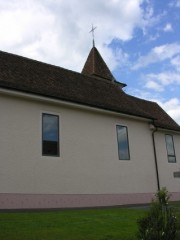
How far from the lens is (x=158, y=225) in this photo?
19.6 feet

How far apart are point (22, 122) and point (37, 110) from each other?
95cm

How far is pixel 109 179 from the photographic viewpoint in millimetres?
14953

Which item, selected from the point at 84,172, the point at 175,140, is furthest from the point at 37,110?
the point at 175,140

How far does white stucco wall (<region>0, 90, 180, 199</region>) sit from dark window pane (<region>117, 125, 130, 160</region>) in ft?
0.93

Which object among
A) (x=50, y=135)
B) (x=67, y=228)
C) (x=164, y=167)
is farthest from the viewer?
(x=164, y=167)

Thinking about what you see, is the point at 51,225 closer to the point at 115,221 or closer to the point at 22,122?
the point at 115,221

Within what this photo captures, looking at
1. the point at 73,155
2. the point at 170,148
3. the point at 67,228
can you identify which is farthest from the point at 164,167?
the point at 67,228

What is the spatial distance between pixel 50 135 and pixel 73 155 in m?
1.42

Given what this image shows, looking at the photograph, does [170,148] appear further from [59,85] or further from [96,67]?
[96,67]

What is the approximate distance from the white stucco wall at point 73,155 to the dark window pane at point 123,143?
0.93ft

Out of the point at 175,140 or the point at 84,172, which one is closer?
the point at 84,172

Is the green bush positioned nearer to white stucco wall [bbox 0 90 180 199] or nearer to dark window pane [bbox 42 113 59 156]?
white stucco wall [bbox 0 90 180 199]

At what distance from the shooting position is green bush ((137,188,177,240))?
5.86 m

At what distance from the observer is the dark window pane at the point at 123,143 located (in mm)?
16047
